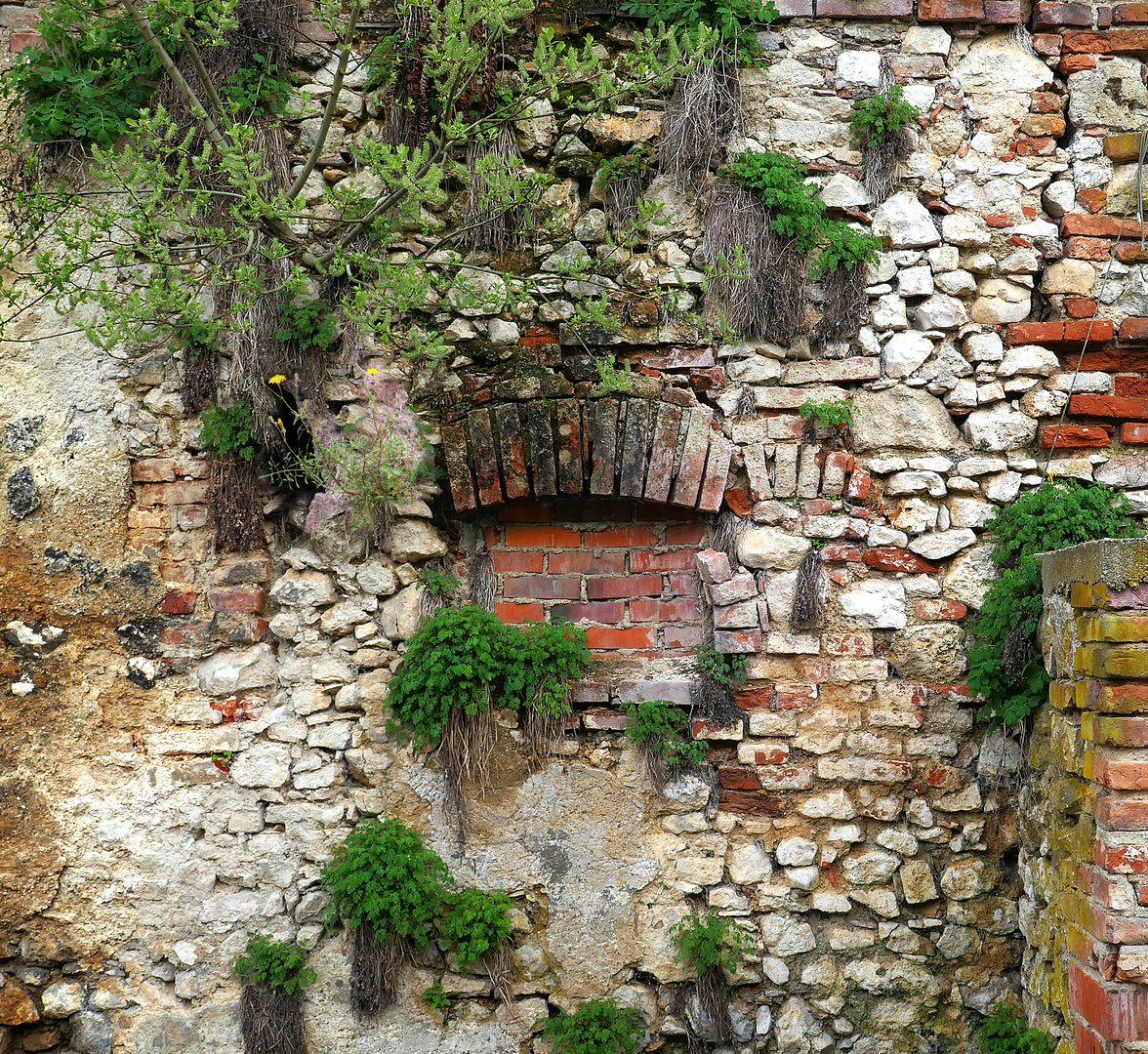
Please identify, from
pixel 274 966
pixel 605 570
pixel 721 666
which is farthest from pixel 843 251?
pixel 274 966

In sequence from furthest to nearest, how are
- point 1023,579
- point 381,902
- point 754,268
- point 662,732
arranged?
point 754,268, point 662,732, point 1023,579, point 381,902

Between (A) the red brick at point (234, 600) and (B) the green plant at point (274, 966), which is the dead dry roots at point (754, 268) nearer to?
(A) the red brick at point (234, 600)

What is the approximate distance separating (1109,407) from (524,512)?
2095mm

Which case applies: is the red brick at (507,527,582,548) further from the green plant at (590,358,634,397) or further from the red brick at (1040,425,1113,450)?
the red brick at (1040,425,1113,450)

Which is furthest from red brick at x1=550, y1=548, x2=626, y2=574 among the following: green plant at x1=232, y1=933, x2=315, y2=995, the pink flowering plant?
green plant at x1=232, y1=933, x2=315, y2=995

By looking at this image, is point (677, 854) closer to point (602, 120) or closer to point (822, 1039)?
point (822, 1039)

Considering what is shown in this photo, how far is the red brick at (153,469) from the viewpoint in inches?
122

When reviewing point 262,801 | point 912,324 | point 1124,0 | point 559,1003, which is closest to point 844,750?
point 559,1003

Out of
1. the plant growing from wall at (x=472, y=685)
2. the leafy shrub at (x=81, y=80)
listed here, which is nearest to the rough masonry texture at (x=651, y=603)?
the plant growing from wall at (x=472, y=685)

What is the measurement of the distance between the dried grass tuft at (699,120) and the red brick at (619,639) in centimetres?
160

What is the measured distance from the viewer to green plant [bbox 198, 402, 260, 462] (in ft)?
9.97

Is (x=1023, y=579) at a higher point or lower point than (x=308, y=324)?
lower

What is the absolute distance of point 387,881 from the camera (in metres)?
2.78

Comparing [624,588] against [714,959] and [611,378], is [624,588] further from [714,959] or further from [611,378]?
[714,959]
